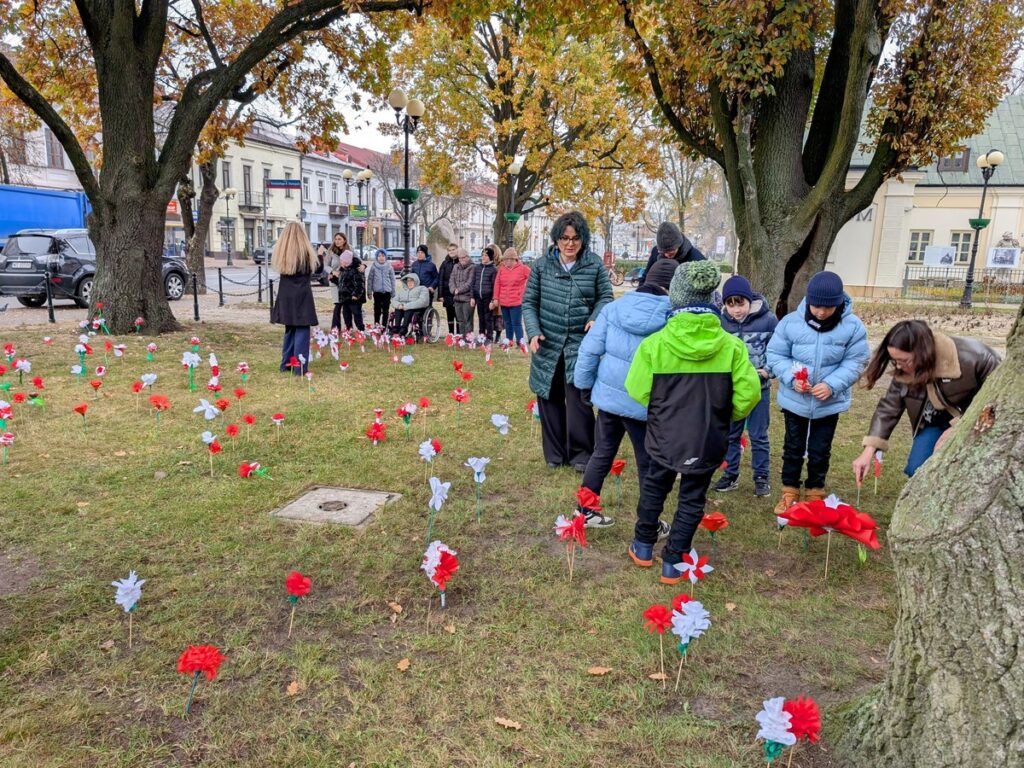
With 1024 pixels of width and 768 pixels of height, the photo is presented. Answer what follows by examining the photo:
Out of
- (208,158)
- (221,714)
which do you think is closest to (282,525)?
(221,714)

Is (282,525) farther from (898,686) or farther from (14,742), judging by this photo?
(898,686)

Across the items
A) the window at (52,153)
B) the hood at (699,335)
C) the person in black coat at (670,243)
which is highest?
the window at (52,153)

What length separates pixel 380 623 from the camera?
314 centimetres

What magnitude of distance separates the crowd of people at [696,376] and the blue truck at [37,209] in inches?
879

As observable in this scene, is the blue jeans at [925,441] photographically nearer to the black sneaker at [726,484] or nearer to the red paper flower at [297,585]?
the black sneaker at [726,484]

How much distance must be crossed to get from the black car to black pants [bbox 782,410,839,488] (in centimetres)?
1559

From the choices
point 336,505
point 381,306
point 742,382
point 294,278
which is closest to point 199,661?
point 336,505

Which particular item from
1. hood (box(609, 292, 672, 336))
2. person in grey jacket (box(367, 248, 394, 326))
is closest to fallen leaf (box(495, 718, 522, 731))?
hood (box(609, 292, 672, 336))

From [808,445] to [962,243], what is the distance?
35424 mm

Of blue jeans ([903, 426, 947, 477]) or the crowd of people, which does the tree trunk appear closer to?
the crowd of people

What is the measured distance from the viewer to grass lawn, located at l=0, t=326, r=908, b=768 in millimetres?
2406

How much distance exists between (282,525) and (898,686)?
3272 millimetres

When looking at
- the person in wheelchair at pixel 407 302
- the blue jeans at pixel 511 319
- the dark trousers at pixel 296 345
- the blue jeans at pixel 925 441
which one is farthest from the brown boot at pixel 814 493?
the person in wheelchair at pixel 407 302

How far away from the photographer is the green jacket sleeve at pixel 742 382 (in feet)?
11.0
